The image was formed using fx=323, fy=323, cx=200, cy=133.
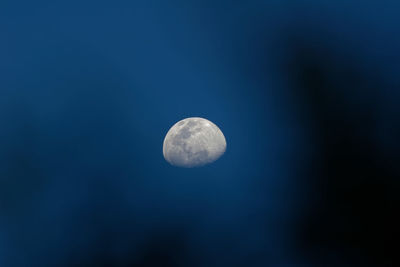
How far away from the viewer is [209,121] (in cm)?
3098

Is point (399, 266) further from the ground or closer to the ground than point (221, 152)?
closer to the ground

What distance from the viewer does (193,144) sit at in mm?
27625

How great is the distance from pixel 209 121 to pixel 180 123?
2.81 m

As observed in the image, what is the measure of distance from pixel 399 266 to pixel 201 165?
21.2m

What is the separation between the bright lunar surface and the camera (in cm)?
2767

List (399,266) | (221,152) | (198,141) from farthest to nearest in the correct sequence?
(221,152), (198,141), (399,266)

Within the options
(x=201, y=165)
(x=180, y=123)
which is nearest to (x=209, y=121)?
(x=180, y=123)

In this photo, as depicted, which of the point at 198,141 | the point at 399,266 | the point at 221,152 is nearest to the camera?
the point at 399,266

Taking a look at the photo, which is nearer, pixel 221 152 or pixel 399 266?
pixel 399 266

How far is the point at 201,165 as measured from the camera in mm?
28016

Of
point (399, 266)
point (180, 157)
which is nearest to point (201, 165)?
point (180, 157)

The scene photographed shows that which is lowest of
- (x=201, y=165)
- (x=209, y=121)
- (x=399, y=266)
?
(x=399, y=266)

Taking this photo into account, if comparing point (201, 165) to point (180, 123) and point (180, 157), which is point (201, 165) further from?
point (180, 123)

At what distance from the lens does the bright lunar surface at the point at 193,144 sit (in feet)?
90.8
